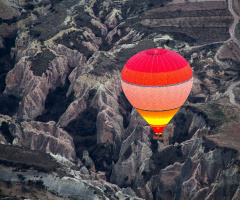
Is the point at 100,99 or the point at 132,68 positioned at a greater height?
the point at 132,68

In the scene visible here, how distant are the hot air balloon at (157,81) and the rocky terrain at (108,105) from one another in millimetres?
8382

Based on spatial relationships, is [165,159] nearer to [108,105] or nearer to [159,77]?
[159,77]

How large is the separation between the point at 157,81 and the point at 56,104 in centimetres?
4661

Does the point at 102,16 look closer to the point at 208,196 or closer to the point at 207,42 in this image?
the point at 207,42

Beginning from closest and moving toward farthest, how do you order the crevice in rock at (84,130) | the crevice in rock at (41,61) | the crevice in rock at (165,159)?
the crevice in rock at (165,159)
the crevice in rock at (84,130)
the crevice in rock at (41,61)

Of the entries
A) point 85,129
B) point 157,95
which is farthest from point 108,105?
point 157,95

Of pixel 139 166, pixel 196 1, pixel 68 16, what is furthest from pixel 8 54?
pixel 139 166

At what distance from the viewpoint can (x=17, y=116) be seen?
13338cm

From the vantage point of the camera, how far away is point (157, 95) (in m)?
93.5

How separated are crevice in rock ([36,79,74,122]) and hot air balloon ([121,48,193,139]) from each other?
130 feet

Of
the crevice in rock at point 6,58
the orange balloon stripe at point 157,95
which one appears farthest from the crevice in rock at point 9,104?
the orange balloon stripe at point 157,95

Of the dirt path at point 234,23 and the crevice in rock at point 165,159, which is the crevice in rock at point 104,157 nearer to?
the crevice in rock at point 165,159

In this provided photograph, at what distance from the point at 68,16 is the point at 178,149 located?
5656cm

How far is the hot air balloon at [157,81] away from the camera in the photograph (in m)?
92.9
